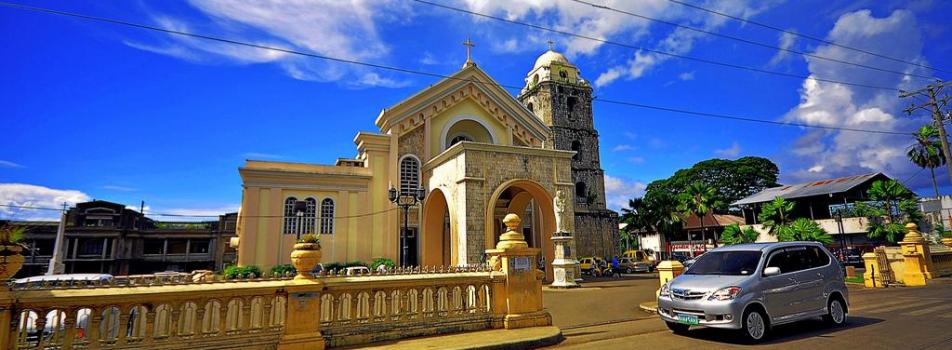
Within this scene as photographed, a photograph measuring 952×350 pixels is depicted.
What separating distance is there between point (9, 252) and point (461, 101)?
68.4ft

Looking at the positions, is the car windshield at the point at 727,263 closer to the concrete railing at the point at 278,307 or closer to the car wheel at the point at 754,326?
the car wheel at the point at 754,326

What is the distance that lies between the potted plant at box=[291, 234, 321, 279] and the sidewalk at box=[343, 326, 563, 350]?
1.37m

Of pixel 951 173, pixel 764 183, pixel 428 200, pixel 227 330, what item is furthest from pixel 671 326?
pixel 764 183

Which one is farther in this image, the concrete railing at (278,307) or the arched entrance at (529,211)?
the arched entrance at (529,211)

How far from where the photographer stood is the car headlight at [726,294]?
6.80 meters

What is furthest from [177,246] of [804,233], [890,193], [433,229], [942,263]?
[890,193]

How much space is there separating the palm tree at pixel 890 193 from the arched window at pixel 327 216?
3296 cm

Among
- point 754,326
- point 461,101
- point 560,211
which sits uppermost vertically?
point 461,101

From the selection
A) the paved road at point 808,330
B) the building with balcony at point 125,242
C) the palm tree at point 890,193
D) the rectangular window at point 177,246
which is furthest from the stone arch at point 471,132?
the rectangular window at point 177,246

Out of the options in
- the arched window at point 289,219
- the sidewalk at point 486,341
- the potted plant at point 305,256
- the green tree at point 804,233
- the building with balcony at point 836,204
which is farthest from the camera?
the building with balcony at point 836,204

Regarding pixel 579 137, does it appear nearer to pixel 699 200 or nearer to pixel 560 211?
pixel 699 200

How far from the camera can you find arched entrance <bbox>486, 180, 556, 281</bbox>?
18875 mm

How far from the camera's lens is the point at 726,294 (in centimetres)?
684

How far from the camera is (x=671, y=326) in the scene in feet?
25.9
